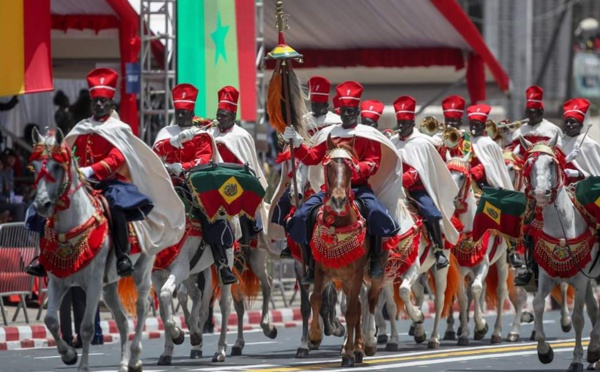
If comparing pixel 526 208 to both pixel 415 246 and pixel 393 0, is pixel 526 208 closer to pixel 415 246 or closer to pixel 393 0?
pixel 415 246

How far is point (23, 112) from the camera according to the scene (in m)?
29.8

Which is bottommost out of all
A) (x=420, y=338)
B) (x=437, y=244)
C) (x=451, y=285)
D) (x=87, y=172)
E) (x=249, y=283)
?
(x=420, y=338)

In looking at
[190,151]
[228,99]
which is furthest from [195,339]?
[228,99]

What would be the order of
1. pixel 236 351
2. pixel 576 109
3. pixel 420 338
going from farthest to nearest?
1. pixel 420 338
2. pixel 236 351
3. pixel 576 109

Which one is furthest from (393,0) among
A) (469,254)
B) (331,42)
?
(469,254)

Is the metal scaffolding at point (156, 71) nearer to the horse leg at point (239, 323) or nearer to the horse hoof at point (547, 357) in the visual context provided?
the horse leg at point (239, 323)

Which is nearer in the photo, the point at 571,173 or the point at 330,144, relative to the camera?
the point at 330,144

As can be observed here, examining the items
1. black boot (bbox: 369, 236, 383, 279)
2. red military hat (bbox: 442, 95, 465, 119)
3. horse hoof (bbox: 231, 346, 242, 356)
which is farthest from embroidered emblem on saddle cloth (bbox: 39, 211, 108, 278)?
red military hat (bbox: 442, 95, 465, 119)

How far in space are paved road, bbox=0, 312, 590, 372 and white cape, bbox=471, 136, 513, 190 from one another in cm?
209

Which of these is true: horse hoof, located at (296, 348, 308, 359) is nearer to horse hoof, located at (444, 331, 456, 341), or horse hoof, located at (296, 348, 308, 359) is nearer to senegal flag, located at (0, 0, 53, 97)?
horse hoof, located at (444, 331, 456, 341)

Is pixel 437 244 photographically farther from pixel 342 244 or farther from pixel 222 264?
pixel 342 244

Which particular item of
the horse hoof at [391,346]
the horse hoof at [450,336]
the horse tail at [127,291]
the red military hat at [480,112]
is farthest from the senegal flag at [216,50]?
the horse tail at [127,291]

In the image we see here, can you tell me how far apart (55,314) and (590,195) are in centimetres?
554

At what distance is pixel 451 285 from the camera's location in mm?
21000
